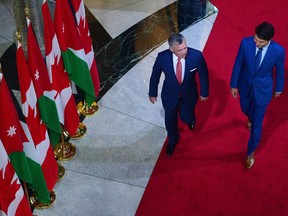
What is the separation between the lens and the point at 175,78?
4727mm

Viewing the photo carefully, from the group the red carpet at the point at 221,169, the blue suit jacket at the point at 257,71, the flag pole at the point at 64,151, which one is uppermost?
the blue suit jacket at the point at 257,71

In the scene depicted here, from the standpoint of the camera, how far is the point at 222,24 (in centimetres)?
768

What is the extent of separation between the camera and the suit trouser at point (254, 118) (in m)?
4.82

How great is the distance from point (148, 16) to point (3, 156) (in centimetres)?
468

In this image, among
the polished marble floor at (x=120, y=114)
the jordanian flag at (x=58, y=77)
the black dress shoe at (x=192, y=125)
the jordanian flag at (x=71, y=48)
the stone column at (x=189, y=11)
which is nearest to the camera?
the jordanian flag at (x=58, y=77)

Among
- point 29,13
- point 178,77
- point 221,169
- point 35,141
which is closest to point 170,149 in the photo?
point 221,169

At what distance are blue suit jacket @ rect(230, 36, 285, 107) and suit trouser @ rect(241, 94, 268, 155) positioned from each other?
0.21 ft

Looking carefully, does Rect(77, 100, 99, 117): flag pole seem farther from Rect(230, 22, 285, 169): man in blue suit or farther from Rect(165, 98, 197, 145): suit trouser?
Rect(230, 22, 285, 169): man in blue suit

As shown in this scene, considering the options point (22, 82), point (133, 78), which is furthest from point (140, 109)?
point (22, 82)

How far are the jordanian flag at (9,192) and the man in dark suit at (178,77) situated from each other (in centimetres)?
166

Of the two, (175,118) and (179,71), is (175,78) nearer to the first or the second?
(179,71)

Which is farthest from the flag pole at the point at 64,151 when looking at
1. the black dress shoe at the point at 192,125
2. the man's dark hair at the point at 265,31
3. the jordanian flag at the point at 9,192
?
the man's dark hair at the point at 265,31

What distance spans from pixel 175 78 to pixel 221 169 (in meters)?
1.20

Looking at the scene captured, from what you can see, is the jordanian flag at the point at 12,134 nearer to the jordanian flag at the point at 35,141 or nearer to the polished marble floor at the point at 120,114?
the jordanian flag at the point at 35,141
